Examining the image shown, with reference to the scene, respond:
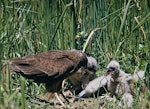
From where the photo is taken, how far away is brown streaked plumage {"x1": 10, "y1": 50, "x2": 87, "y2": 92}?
458 cm

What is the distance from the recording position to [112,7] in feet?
18.8

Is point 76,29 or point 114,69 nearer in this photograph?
point 114,69

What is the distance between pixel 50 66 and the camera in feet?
15.4

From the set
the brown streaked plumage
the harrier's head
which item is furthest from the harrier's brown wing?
the harrier's head

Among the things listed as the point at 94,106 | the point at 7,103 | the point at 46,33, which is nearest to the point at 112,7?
the point at 46,33

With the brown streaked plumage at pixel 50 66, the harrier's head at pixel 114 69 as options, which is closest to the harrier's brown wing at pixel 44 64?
the brown streaked plumage at pixel 50 66

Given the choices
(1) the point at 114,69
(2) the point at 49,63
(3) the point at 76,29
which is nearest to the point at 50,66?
(2) the point at 49,63

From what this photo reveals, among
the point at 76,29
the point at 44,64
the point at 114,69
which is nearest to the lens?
the point at 44,64

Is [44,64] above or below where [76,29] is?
below

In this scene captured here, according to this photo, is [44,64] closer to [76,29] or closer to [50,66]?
[50,66]

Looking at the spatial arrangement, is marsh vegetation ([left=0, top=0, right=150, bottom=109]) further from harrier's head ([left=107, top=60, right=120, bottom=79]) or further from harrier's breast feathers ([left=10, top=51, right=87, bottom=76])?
harrier's breast feathers ([left=10, top=51, right=87, bottom=76])

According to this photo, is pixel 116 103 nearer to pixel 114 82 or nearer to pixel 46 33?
pixel 114 82

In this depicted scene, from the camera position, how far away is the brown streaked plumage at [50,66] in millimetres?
4582

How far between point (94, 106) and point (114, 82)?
1.39ft
